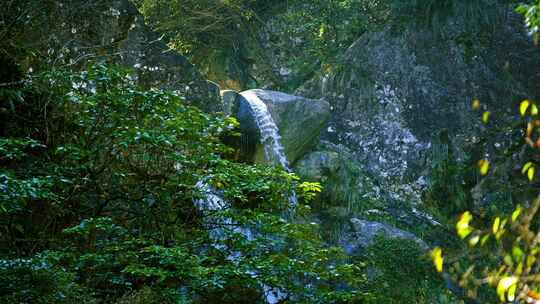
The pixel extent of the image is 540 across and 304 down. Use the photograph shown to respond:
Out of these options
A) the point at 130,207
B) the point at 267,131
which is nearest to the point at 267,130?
the point at 267,131

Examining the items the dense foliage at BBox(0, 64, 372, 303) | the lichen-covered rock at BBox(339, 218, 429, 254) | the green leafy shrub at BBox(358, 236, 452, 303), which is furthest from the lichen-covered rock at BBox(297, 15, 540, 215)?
the dense foliage at BBox(0, 64, 372, 303)

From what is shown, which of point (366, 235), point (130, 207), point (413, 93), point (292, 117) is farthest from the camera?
point (413, 93)

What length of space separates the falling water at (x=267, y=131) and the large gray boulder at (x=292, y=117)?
0.07 metres

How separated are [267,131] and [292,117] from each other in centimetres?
78

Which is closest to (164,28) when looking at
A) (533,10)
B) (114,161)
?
(114,161)

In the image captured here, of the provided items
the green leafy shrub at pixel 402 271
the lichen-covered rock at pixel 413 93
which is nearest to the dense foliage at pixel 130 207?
the green leafy shrub at pixel 402 271

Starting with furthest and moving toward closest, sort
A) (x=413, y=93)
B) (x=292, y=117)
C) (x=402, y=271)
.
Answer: (x=413, y=93)
(x=292, y=117)
(x=402, y=271)

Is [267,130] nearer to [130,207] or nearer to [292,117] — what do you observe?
[292,117]

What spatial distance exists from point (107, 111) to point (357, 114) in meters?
9.04

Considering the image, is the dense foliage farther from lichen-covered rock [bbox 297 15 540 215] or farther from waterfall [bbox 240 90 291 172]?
lichen-covered rock [bbox 297 15 540 215]

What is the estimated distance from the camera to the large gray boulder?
37.1ft

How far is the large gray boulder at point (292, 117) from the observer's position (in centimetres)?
1132

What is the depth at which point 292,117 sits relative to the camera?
12.0 meters

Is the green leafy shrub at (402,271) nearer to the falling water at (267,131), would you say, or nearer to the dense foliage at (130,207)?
the falling water at (267,131)
